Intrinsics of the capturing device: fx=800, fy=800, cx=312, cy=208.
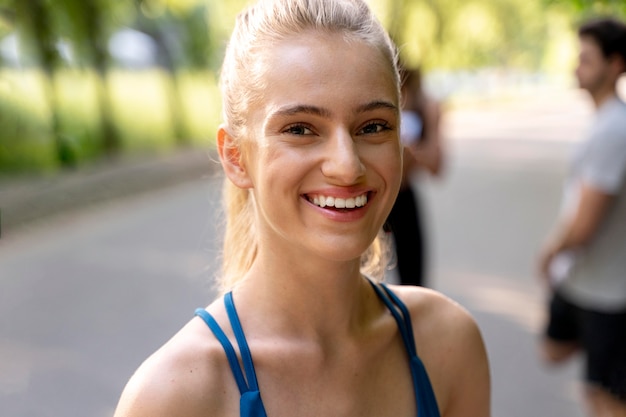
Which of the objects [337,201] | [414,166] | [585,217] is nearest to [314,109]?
[337,201]

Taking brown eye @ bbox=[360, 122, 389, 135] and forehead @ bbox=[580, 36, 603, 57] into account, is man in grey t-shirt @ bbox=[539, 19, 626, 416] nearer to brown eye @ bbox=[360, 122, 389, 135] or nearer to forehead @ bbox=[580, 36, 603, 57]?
forehead @ bbox=[580, 36, 603, 57]

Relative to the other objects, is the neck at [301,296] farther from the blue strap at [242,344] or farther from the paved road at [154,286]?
the paved road at [154,286]

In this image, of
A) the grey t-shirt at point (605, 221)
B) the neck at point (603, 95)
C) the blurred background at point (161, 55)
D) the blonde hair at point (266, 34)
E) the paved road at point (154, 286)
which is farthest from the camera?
the blurred background at point (161, 55)

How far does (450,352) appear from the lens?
1.56m

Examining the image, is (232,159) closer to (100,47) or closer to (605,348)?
(605,348)

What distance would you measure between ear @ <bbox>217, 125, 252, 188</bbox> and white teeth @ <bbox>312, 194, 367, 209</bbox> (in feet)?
0.56

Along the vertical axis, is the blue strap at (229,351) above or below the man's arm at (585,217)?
above

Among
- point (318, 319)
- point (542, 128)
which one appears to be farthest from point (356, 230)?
point (542, 128)

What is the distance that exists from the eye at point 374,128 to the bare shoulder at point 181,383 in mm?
426

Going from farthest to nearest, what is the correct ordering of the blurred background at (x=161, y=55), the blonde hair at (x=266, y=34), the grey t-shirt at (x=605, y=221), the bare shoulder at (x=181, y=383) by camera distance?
the blurred background at (x=161, y=55) < the grey t-shirt at (x=605, y=221) < the blonde hair at (x=266, y=34) < the bare shoulder at (x=181, y=383)

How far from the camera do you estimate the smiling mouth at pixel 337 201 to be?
4.22 ft

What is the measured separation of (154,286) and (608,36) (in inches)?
190

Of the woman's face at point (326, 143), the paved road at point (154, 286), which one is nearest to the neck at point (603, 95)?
the paved road at point (154, 286)

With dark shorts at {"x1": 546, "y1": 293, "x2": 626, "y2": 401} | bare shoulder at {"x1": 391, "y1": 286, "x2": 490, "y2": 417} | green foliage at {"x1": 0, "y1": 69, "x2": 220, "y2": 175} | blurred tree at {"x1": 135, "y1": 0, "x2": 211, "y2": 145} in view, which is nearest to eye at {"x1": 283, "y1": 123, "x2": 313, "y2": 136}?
bare shoulder at {"x1": 391, "y1": 286, "x2": 490, "y2": 417}
